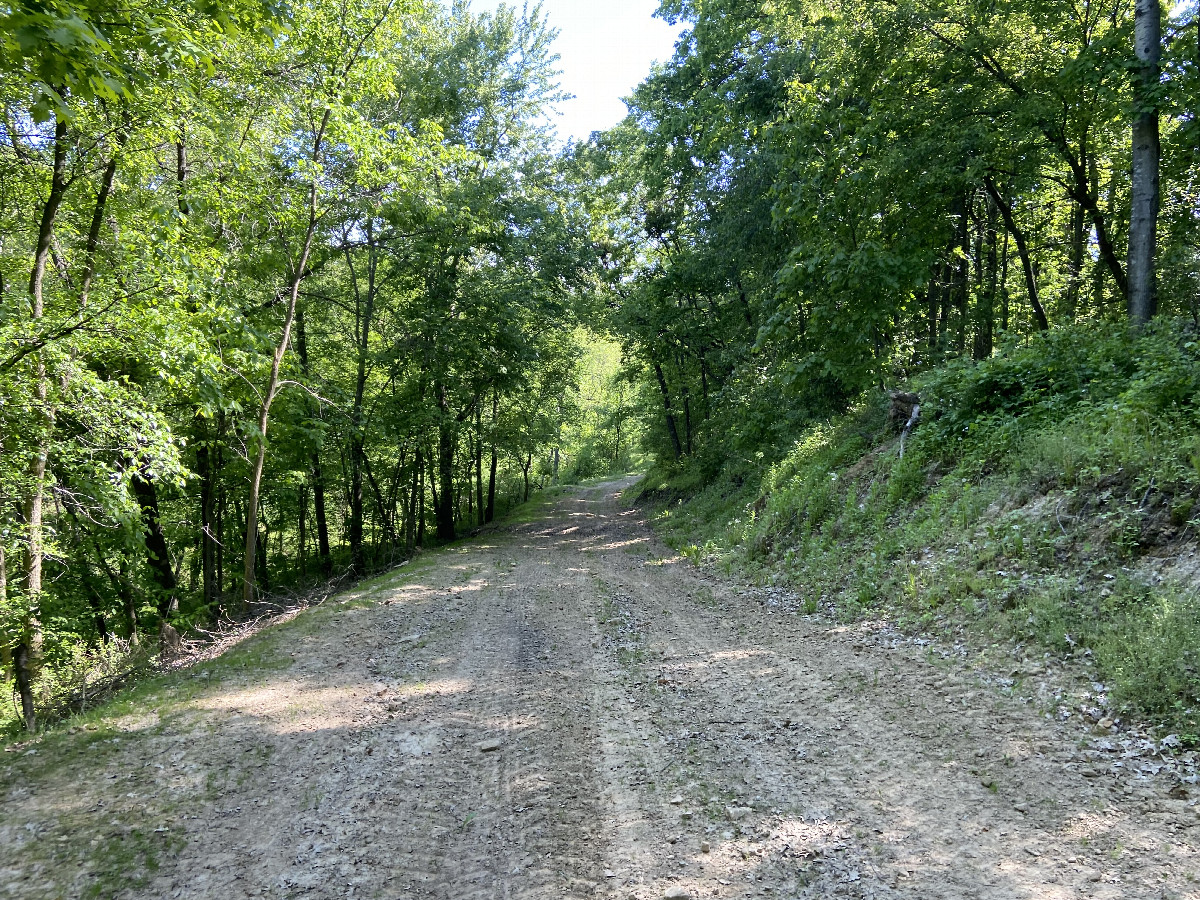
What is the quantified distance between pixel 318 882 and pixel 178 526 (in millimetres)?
15289

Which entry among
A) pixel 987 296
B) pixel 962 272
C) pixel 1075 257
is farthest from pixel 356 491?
pixel 1075 257

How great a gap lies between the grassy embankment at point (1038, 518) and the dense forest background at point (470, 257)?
0.08m

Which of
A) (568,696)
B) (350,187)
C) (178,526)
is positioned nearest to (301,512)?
(178,526)

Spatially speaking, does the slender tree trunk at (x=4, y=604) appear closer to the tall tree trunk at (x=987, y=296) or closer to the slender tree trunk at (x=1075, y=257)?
the tall tree trunk at (x=987, y=296)

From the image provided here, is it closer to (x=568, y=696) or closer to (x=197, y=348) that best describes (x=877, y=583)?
(x=568, y=696)

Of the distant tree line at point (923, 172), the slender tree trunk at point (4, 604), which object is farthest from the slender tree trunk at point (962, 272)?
the slender tree trunk at point (4, 604)

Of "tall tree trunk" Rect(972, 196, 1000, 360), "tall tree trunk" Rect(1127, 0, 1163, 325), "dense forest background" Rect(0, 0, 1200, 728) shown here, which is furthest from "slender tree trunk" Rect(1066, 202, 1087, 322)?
"tall tree trunk" Rect(1127, 0, 1163, 325)

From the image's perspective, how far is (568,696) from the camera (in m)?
5.88

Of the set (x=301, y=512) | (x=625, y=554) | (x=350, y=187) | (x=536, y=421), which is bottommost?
(x=625, y=554)

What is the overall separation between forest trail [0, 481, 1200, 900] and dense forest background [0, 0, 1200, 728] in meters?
3.07

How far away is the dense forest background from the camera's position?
7.33 meters

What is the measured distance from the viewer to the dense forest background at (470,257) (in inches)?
289

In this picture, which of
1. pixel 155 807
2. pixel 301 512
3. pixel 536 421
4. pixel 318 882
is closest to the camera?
pixel 318 882

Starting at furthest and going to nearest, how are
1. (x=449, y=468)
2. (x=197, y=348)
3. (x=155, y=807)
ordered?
1. (x=449, y=468)
2. (x=197, y=348)
3. (x=155, y=807)
